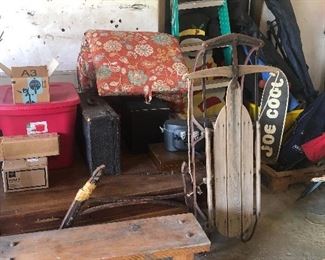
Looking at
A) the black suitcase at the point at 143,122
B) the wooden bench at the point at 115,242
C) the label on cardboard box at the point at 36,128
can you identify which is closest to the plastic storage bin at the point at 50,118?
the label on cardboard box at the point at 36,128

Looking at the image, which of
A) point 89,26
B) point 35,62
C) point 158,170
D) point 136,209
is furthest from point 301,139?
point 35,62

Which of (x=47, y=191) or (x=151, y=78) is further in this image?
(x=151, y=78)

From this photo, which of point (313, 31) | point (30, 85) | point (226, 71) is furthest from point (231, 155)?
point (313, 31)

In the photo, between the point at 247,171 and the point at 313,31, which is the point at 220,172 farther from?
the point at 313,31

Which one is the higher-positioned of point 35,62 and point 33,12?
point 33,12

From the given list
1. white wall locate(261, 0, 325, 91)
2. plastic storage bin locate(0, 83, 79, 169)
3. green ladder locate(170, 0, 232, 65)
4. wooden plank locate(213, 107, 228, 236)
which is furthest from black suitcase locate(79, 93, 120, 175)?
white wall locate(261, 0, 325, 91)

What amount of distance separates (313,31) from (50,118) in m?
2.20

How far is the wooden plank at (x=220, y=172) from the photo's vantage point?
193cm

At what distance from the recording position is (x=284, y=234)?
223 cm

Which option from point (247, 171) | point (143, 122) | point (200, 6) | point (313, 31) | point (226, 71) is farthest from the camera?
point (313, 31)

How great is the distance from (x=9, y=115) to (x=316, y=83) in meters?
2.47

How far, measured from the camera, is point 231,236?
2059mm

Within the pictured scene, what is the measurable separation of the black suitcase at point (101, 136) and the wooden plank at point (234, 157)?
20.7 inches

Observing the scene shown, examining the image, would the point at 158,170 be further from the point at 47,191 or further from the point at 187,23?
the point at 187,23
